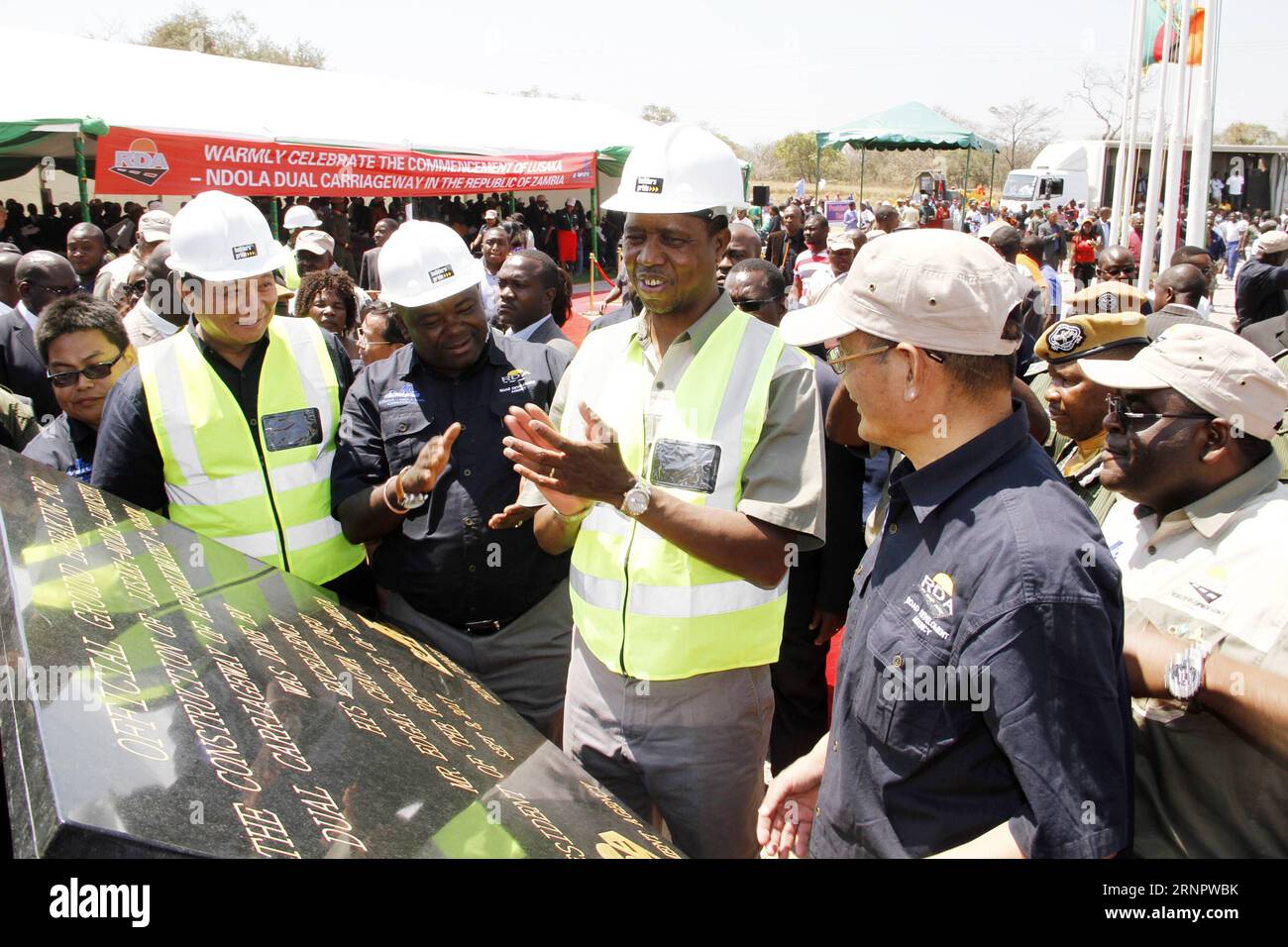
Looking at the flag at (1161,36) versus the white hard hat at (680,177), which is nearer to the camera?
the white hard hat at (680,177)

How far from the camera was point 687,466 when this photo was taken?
7.36 feet

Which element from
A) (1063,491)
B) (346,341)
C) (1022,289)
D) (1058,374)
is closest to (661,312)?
(1022,289)

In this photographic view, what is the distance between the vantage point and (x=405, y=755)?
1716mm

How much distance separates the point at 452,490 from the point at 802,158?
6362cm

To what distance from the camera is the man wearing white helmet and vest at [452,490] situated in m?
2.80

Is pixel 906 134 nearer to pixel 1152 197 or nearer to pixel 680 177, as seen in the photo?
pixel 1152 197

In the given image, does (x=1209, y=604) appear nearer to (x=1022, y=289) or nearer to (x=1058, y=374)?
(x=1022, y=289)

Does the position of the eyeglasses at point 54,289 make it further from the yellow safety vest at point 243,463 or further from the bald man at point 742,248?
the bald man at point 742,248

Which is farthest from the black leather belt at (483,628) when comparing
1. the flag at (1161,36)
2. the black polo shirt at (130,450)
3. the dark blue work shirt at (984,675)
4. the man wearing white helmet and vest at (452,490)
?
the flag at (1161,36)

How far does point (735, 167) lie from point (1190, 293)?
5089 millimetres

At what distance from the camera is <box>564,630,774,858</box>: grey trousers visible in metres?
2.29

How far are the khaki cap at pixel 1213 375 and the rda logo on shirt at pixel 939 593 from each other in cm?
83
